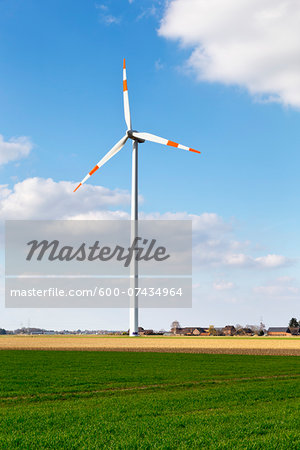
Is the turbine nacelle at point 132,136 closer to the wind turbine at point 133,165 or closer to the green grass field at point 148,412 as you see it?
the wind turbine at point 133,165

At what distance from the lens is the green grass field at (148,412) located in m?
13.7

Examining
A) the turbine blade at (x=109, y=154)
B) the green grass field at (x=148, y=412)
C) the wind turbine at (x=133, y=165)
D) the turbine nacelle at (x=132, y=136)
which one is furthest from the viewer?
the turbine nacelle at (x=132, y=136)

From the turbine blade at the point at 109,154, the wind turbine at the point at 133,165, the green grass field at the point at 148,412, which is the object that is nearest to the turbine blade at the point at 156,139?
the wind turbine at the point at 133,165

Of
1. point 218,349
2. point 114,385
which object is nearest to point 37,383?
point 114,385

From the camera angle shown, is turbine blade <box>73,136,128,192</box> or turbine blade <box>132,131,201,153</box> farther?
turbine blade <box>73,136,128,192</box>

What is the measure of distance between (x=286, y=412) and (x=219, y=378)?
→ 1397 centimetres

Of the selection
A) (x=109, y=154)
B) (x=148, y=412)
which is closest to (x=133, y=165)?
(x=109, y=154)

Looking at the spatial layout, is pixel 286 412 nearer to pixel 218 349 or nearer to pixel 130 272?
A: pixel 218 349

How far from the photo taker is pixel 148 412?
59.0 feet

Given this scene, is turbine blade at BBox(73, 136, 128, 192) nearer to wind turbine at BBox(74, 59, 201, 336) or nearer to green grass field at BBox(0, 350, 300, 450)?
wind turbine at BBox(74, 59, 201, 336)

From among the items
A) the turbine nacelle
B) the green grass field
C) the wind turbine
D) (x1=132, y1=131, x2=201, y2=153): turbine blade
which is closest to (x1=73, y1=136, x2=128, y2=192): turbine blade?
the wind turbine

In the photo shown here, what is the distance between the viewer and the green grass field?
1366 centimetres

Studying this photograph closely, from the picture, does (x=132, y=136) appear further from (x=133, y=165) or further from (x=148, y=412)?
(x=148, y=412)

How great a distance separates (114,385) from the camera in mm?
26891
